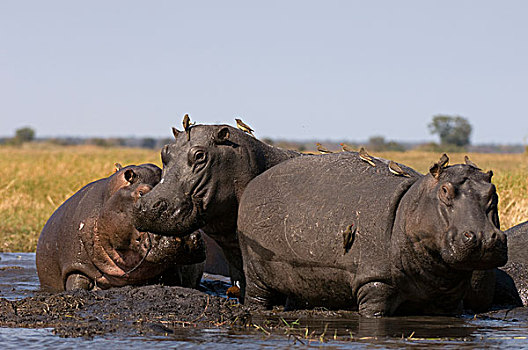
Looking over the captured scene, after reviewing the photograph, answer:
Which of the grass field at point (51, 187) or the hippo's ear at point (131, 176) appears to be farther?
the grass field at point (51, 187)

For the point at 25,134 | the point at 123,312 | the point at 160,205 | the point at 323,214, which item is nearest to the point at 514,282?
the point at 323,214

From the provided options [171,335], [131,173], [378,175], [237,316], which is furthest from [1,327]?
[378,175]

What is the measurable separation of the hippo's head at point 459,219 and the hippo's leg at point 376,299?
0.50 metres

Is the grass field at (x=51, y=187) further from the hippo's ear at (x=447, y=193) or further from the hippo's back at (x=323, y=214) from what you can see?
the hippo's ear at (x=447, y=193)

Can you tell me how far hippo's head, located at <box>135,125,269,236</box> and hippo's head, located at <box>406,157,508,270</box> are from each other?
6.04 ft

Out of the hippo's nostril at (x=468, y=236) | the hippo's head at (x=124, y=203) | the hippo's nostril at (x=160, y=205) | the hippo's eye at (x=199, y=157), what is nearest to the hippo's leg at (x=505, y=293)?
the hippo's nostril at (x=468, y=236)

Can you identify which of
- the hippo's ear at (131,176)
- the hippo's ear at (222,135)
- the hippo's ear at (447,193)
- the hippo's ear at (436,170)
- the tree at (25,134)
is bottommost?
the tree at (25,134)

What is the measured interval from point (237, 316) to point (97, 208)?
248cm

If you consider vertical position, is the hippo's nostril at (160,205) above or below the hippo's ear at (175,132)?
below

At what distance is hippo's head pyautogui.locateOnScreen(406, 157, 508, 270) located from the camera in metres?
6.21

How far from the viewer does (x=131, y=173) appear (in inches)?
344

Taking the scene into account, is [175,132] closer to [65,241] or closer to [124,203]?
[124,203]

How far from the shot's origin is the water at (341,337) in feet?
20.1

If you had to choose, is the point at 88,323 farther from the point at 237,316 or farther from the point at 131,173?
the point at 131,173
